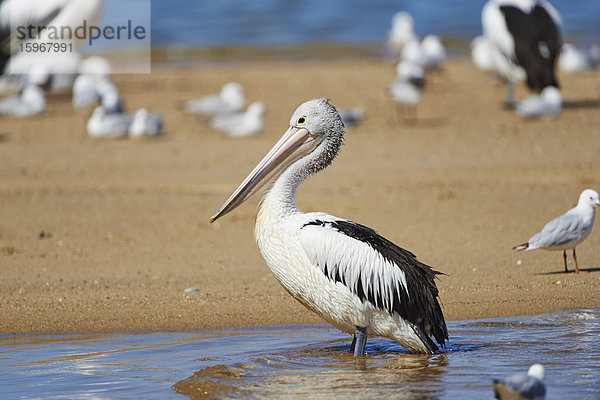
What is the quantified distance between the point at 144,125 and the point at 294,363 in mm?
8011

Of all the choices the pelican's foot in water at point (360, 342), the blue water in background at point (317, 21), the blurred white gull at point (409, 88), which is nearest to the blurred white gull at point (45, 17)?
the pelican's foot in water at point (360, 342)

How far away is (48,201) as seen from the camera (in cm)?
936

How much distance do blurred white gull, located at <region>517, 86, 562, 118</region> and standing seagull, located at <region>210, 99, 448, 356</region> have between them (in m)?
8.18

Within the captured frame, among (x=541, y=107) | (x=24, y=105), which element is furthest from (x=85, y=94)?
(x=541, y=107)

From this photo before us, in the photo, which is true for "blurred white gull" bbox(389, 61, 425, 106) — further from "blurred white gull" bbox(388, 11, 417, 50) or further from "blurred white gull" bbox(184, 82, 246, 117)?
"blurred white gull" bbox(388, 11, 417, 50)

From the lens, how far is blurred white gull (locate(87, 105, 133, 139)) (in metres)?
12.6

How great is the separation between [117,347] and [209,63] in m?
16.7

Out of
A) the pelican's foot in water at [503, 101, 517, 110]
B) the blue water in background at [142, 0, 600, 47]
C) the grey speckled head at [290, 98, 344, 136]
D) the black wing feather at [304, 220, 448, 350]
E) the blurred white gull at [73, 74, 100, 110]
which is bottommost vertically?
the black wing feather at [304, 220, 448, 350]

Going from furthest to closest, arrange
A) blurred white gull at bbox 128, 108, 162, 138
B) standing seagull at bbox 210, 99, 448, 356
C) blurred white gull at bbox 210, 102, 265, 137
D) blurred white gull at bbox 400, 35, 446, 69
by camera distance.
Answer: blurred white gull at bbox 400, 35, 446, 69 < blurred white gull at bbox 210, 102, 265, 137 < blurred white gull at bbox 128, 108, 162, 138 < standing seagull at bbox 210, 99, 448, 356

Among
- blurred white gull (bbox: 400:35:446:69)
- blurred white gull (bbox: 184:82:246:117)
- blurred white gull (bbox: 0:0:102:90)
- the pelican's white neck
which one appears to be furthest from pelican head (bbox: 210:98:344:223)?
blurred white gull (bbox: 400:35:446:69)

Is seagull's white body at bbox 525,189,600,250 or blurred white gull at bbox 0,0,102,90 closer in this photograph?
seagull's white body at bbox 525,189,600,250

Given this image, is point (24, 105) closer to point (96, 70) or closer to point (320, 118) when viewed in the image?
point (96, 70)

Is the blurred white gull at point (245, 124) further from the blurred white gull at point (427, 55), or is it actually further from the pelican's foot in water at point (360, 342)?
the pelican's foot in water at point (360, 342)

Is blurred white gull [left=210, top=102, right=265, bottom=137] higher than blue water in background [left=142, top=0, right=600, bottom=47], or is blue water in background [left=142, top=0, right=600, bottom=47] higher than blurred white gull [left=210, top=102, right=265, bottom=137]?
blue water in background [left=142, top=0, right=600, bottom=47]
